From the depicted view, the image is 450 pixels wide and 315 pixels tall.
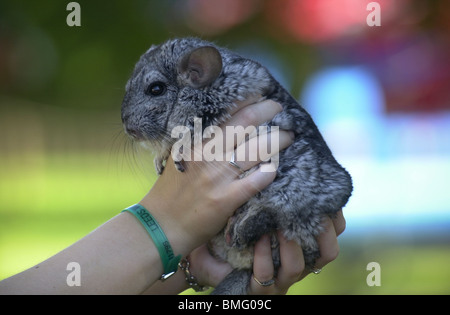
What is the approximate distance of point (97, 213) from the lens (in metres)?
6.14

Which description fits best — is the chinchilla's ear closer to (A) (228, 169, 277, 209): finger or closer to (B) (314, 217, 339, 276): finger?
(A) (228, 169, 277, 209): finger

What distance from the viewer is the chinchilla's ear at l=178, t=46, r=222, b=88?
1675 millimetres

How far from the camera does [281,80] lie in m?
4.80

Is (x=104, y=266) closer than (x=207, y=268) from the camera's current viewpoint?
Yes

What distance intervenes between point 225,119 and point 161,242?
500mm

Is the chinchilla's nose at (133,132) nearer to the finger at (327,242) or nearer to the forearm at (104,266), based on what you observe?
the forearm at (104,266)

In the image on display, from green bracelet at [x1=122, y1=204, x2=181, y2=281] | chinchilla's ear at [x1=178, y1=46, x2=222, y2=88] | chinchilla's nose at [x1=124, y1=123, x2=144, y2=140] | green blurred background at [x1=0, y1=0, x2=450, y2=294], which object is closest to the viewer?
green bracelet at [x1=122, y1=204, x2=181, y2=281]

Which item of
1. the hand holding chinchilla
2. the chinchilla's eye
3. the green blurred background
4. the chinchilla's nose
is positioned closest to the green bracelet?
the hand holding chinchilla

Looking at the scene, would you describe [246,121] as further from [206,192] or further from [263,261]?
[263,261]

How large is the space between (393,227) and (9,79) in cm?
613

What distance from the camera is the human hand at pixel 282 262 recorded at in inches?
64.1

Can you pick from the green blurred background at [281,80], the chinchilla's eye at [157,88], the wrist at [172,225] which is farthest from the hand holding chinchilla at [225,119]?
the green blurred background at [281,80]

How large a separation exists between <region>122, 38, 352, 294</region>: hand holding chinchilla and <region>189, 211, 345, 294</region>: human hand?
26mm

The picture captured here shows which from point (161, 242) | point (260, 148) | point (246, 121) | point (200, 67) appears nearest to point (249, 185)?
point (260, 148)
